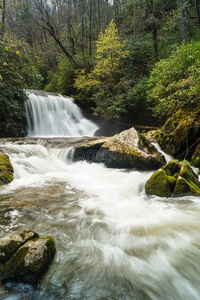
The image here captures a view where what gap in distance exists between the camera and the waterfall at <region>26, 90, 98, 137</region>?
43.0 feet

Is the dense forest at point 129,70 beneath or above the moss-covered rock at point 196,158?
above

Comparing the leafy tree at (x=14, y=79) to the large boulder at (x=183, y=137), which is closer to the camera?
the large boulder at (x=183, y=137)

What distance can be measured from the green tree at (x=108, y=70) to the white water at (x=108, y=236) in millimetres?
9145

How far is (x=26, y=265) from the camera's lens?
66.7 inches

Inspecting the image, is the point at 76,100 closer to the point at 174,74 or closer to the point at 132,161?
the point at 174,74

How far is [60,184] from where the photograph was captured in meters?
5.27

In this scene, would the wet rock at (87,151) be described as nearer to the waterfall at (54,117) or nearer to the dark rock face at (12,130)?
the dark rock face at (12,130)

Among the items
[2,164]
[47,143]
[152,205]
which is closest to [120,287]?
[152,205]

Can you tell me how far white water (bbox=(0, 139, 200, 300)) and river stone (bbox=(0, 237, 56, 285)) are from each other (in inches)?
3.6

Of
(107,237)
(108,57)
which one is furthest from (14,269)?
(108,57)

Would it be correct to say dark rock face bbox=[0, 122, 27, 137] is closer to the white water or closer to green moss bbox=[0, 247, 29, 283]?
the white water

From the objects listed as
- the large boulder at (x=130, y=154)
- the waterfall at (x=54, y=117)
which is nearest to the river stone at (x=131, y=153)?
the large boulder at (x=130, y=154)

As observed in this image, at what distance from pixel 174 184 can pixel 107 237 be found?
246 cm

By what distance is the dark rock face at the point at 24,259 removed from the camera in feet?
5.56
